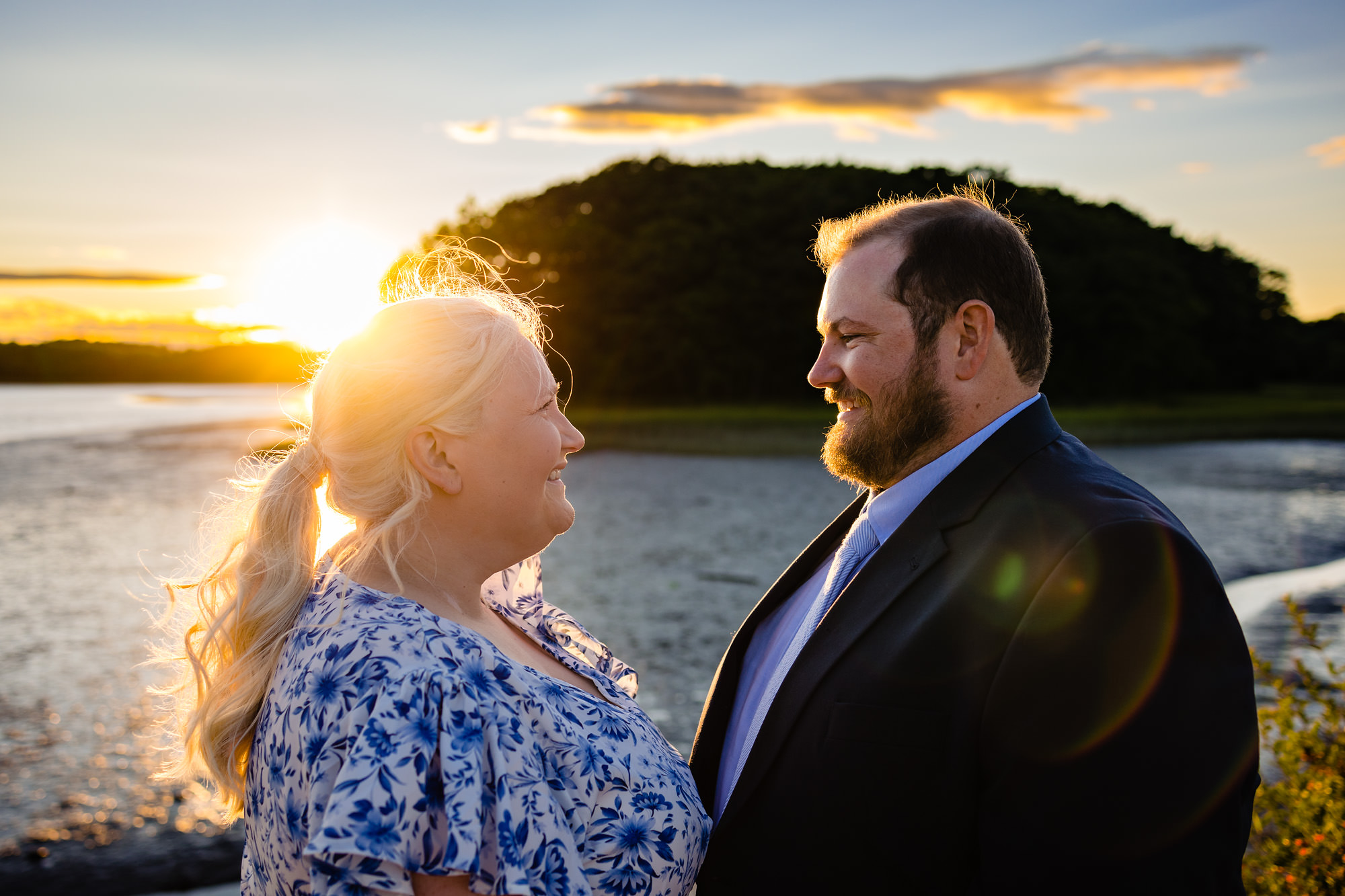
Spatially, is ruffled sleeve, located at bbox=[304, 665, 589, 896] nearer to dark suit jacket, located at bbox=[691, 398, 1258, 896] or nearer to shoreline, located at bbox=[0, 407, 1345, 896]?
dark suit jacket, located at bbox=[691, 398, 1258, 896]

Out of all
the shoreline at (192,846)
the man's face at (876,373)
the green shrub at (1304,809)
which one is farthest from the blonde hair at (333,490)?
the green shrub at (1304,809)

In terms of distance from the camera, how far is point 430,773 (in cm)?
158

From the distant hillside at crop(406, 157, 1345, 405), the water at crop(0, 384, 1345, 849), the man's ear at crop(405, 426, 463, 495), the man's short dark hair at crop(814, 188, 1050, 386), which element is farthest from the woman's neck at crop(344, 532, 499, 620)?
the distant hillside at crop(406, 157, 1345, 405)

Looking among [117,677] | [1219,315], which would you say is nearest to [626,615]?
[117,677]

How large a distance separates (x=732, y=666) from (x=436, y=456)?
126 cm

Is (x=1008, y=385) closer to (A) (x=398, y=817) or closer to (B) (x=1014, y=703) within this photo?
(B) (x=1014, y=703)

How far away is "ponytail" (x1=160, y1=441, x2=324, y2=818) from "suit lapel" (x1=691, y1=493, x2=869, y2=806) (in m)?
1.24

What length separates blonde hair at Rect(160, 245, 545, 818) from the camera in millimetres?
1914

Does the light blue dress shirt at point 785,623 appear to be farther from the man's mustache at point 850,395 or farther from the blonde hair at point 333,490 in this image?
the blonde hair at point 333,490

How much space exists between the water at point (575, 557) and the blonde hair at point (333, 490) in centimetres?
87

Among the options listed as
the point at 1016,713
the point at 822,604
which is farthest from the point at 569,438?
the point at 1016,713

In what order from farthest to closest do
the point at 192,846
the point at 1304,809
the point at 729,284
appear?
the point at 729,284 → the point at 192,846 → the point at 1304,809

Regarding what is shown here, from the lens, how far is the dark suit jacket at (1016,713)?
1706 millimetres

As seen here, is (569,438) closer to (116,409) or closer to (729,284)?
(729,284)
